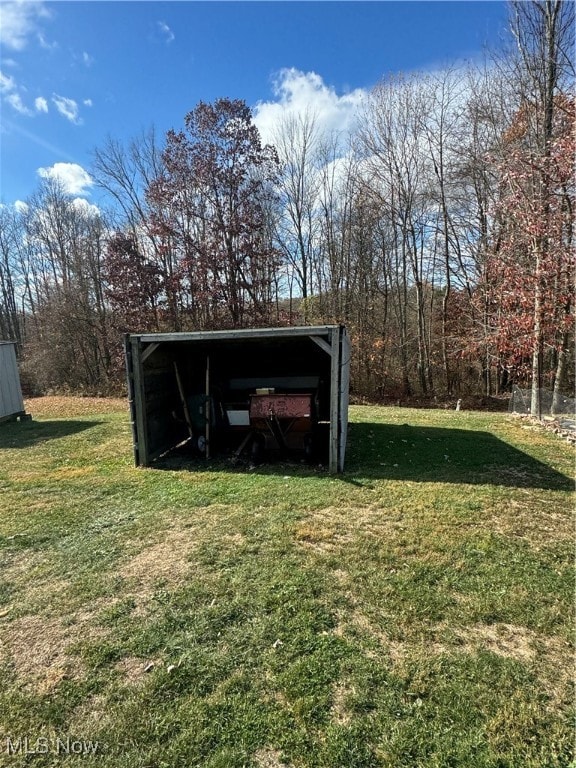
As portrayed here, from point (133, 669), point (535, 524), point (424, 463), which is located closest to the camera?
point (133, 669)

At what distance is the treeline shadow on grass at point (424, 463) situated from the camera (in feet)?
18.0

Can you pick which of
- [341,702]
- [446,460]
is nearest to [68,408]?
[446,460]

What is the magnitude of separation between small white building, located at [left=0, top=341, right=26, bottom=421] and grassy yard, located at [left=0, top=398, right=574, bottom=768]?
286 inches

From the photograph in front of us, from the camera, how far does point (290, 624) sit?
2611 mm

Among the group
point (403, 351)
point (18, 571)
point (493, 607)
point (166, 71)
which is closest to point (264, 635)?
point (493, 607)

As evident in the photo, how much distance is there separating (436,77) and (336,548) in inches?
798

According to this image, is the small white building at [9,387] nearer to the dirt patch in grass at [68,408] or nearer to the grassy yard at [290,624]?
the dirt patch in grass at [68,408]

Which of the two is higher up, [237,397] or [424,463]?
[237,397]

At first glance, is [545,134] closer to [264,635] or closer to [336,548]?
A: [336,548]

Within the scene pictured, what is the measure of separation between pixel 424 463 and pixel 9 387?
11502 mm

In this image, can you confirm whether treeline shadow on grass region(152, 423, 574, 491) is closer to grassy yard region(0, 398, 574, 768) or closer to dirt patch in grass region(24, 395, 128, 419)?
grassy yard region(0, 398, 574, 768)

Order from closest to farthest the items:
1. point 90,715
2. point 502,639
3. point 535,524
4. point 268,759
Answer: point 268,759
point 90,715
point 502,639
point 535,524

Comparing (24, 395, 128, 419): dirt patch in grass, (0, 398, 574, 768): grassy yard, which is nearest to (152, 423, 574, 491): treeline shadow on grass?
(0, 398, 574, 768): grassy yard

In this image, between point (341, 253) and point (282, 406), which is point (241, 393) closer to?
point (282, 406)
